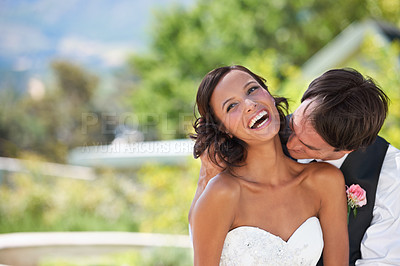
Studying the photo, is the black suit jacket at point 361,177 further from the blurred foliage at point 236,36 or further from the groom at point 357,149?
the blurred foliage at point 236,36

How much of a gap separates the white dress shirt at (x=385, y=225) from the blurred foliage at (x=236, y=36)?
1603 cm

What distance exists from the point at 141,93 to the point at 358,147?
73.1 ft

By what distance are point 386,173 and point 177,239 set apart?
374 cm

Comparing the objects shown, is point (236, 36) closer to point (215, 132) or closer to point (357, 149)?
point (357, 149)

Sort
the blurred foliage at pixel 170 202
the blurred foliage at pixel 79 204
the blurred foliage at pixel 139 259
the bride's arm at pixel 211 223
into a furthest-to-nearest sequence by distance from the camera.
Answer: the blurred foliage at pixel 79 204
the blurred foliage at pixel 170 202
the blurred foliage at pixel 139 259
the bride's arm at pixel 211 223

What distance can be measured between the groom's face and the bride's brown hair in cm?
8

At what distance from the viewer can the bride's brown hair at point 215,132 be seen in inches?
92.5

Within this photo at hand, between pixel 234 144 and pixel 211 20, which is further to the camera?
pixel 211 20

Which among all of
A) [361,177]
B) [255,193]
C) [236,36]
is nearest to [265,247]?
[255,193]

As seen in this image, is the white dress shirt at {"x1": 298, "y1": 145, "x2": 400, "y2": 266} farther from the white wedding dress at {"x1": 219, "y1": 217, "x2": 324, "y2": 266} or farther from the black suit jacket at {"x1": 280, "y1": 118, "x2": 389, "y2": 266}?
the white wedding dress at {"x1": 219, "y1": 217, "x2": 324, "y2": 266}

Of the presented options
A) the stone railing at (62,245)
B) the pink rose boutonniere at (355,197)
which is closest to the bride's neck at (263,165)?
the pink rose boutonniere at (355,197)

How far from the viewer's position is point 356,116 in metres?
2.31

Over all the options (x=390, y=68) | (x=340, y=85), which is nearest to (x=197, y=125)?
(x=340, y=85)

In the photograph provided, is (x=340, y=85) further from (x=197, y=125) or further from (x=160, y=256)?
(x=160, y=256)
